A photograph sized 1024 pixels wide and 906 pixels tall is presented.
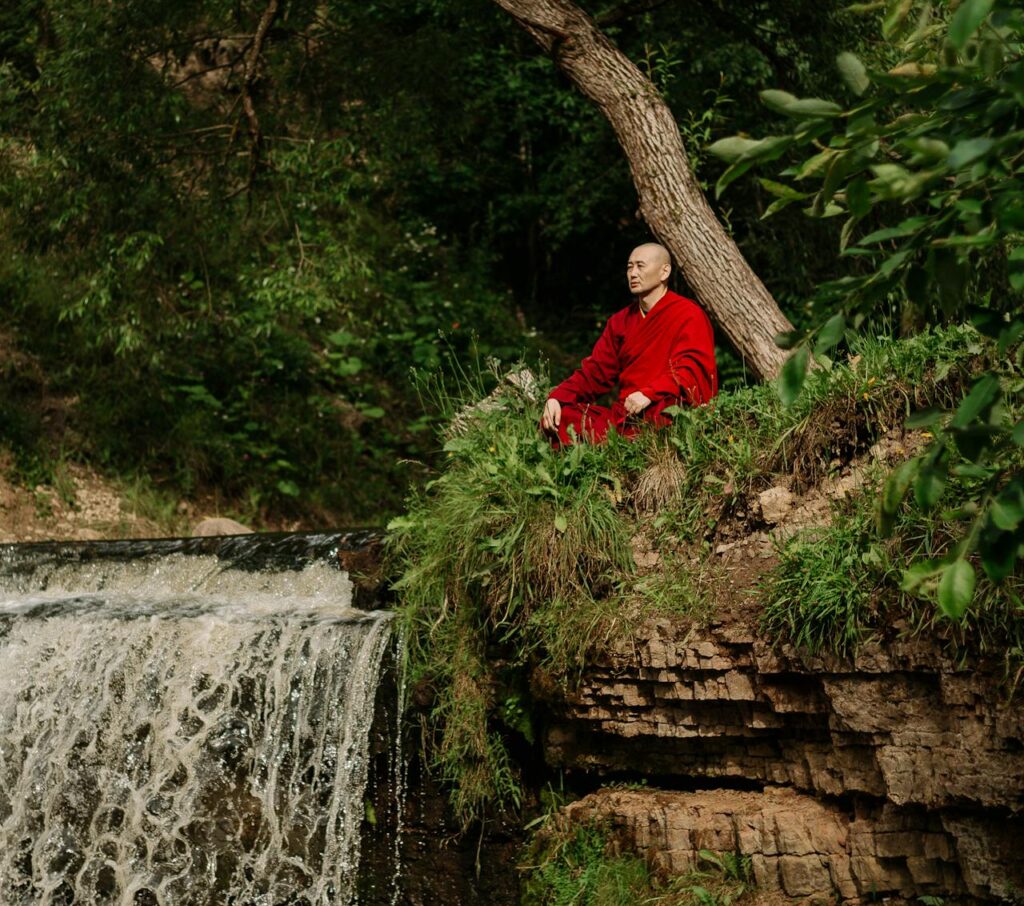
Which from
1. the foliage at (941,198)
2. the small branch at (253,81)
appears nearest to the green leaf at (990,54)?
the foliage at (941,198)

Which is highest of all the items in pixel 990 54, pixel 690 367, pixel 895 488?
pixel 690 367

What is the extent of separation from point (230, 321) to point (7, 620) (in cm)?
589

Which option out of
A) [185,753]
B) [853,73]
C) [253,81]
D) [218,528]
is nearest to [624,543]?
[185,753]

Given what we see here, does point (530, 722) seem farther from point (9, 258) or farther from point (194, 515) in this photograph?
point (9, 258)

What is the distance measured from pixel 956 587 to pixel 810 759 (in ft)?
9.21

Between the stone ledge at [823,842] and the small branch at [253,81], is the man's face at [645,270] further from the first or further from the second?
the small branch at [253,81]

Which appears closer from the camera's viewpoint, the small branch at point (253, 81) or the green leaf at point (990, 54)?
the green leaf at point (990, 54)

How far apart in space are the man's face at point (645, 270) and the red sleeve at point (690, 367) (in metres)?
0.28

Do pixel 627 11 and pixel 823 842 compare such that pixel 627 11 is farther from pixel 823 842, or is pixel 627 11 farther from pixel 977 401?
pixel 977 401

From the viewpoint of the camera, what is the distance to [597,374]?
632cm

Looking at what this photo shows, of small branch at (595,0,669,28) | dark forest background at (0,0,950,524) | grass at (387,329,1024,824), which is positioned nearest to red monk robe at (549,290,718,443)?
grass at (387,329,1024,824)

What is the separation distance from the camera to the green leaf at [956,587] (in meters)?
1.91

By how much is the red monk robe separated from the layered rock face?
4.32 ft

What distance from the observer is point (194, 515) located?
37.9 ft
